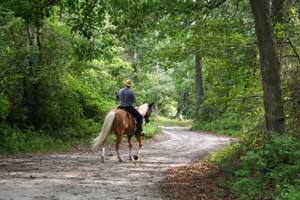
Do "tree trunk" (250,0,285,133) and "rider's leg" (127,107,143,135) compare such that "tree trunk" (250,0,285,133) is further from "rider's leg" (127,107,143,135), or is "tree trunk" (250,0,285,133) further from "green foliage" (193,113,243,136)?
"green foliage" (193,113,243,136)

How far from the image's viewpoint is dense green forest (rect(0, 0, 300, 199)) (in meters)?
9.95

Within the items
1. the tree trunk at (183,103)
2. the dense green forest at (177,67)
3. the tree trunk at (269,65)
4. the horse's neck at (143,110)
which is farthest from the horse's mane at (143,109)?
the tree trunk at (183,103)

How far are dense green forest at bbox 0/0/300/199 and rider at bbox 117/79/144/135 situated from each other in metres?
1.22

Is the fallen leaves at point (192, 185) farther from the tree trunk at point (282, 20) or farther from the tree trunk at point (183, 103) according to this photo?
the tree trunk at point (183, 103)

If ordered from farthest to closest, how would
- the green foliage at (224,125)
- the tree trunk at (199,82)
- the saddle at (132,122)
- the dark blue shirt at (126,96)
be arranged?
1. the tree trunk at (199,82)
2. the green foliage at (224,125)
3. the saddle at (132,122)
4. the dark blue shirt at (126,96)

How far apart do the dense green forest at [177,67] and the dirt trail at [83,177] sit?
1869 millimetres

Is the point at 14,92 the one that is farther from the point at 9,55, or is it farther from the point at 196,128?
the point at 196,128

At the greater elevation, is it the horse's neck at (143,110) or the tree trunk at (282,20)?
the tree trunk at (282,20)

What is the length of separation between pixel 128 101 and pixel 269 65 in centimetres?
688

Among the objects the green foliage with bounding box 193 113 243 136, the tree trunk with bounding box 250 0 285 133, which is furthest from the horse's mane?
the green foliage with bounding box 193 113 243 136

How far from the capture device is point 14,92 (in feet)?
68.3

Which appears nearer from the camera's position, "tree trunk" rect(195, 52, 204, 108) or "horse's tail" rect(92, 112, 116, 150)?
"horse's tail" rect(92, 112, 116, 150)

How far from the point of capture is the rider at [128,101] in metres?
15.8

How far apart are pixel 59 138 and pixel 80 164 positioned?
7655 mm
